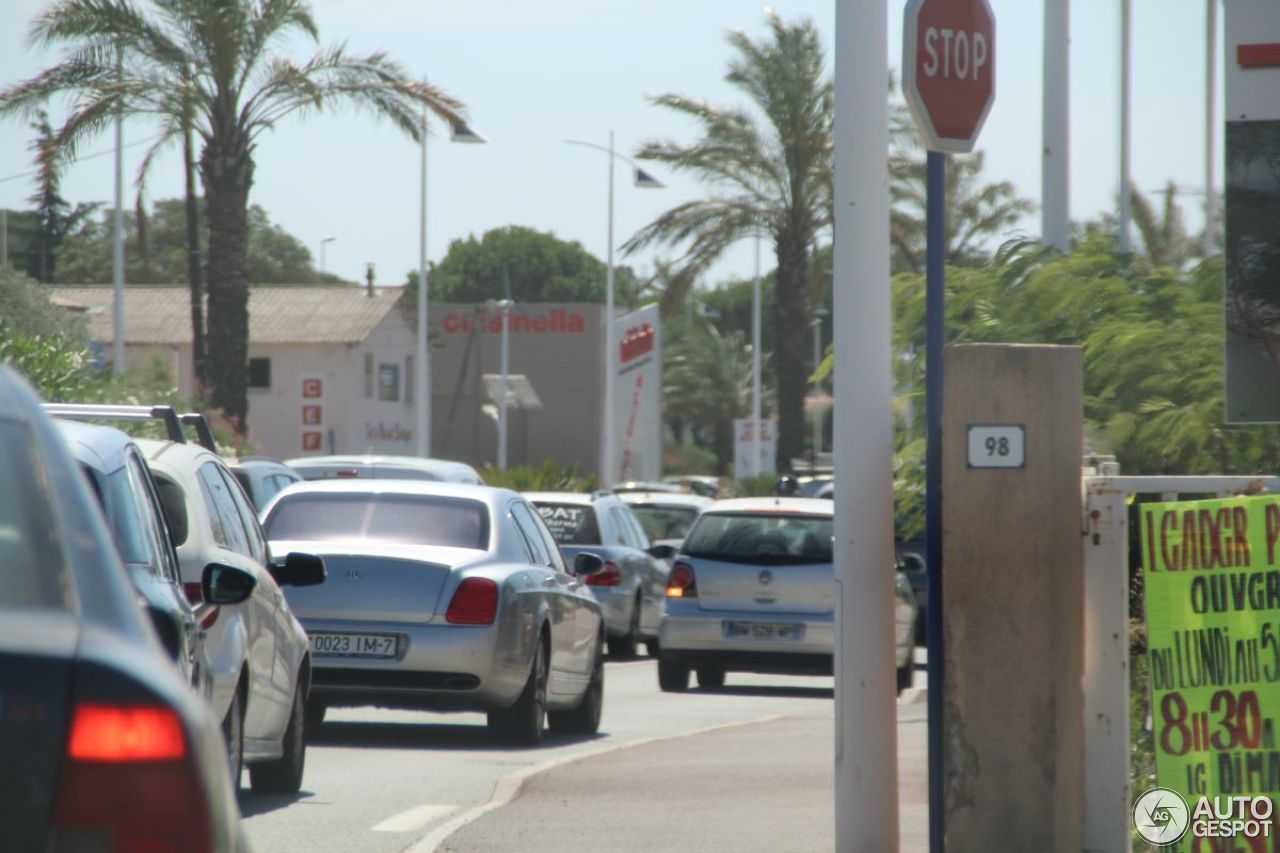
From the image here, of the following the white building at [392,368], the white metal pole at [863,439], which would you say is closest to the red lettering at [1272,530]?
the white metal pole at [863,439]

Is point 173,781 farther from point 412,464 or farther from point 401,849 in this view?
point 412,464

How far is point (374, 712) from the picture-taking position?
51.0 feet

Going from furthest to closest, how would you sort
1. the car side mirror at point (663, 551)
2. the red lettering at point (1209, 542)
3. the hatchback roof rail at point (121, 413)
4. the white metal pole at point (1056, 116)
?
the car side mirror at point (663, 551)
the white metal pole at point (1056, 116)
the hatchback roof rail at point (121, 413)
the red lettering at point (1209, 542)

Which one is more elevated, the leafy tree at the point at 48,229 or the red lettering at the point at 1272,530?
the leafy tree at the point at 48,229

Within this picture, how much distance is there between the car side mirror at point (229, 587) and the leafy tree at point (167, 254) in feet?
272

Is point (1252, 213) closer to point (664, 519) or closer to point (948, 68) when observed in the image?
point (948, 68)

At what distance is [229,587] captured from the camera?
7.93 m

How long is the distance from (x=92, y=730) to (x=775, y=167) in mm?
35303

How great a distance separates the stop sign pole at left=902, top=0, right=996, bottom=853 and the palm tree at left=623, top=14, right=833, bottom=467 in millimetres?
29735

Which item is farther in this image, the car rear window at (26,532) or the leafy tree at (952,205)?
the leafy tree at (952,205)

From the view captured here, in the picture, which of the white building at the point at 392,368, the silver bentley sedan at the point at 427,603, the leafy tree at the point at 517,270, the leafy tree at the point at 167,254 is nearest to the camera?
the silver bentley sedan at the point at 427,603

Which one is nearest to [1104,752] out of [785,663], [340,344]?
[785,663]

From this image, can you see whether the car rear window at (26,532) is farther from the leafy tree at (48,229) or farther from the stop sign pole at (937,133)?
the leafy tree at (48,229)

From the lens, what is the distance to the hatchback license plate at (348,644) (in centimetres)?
1237
